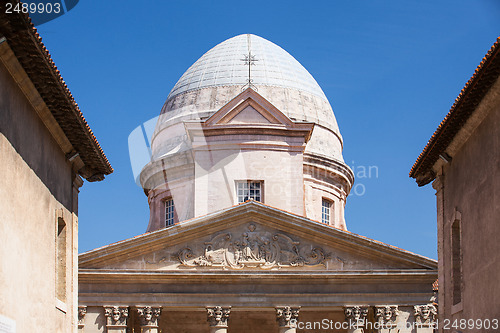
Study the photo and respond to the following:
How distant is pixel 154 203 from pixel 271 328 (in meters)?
10.8

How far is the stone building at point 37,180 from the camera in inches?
690

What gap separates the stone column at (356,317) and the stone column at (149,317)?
7016 mm

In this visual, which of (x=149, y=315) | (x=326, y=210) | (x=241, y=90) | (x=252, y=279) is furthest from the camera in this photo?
(x=241, y=90)

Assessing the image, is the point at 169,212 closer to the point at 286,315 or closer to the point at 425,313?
the point at 286,315

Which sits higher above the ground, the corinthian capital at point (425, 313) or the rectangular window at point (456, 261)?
the rectangular window at point (456, 261)

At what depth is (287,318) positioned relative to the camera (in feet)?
122

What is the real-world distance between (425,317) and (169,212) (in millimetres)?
14943

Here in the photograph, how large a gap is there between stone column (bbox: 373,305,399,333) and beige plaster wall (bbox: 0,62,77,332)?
16.2 metres

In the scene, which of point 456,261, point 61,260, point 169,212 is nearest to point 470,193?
point 456,261

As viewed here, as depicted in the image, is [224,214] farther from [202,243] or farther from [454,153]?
[454,153]

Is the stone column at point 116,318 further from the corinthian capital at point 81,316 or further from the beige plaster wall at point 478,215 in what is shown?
the beige plaster wall at point 478,215

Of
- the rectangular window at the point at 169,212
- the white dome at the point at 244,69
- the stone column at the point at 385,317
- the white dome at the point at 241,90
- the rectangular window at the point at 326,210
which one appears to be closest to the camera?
the stone column at the point at 385,317

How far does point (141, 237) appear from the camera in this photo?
37.0 meters

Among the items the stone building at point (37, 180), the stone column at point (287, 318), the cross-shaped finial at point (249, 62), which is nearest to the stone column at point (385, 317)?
the stone column at point (287, 318)
